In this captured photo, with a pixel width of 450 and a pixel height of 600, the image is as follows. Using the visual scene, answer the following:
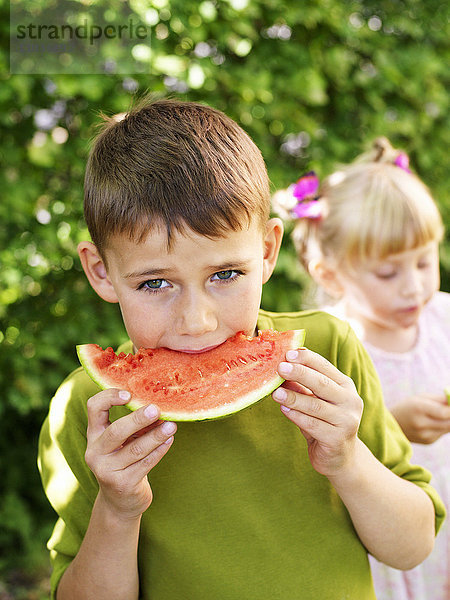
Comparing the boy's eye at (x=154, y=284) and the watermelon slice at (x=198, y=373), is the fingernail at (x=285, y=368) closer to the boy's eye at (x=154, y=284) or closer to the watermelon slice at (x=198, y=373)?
the watermelon slice at (x=198, y=373)

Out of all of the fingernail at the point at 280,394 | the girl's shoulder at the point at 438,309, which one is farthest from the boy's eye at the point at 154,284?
the girl's shoulder at the point at 438,309

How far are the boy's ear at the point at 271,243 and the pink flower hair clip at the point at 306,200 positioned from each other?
1.42 metres

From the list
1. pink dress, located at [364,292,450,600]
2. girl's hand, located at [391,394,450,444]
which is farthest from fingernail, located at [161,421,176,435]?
pink dress, located at [364,292,450,600]

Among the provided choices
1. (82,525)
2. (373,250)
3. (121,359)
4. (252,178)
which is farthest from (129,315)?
(373,250)

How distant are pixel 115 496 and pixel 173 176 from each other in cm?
76

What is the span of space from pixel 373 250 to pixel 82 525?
1.74m

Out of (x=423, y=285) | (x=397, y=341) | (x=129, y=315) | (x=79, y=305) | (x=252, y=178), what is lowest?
(x=79, y=305)

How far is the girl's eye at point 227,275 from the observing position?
62.7 inches

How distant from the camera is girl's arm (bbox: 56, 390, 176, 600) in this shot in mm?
1462

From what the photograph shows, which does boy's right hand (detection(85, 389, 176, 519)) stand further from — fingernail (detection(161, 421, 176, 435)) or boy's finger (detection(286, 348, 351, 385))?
boy's finger (detection(286, 348, 351, 385))

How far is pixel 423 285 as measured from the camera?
2893 mm

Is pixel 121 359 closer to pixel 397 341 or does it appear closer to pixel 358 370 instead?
pixel 358 370

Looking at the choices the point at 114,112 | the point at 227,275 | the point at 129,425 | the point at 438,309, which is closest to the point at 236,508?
the point at 129,425

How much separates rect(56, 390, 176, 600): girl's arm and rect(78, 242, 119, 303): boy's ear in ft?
1.19
